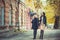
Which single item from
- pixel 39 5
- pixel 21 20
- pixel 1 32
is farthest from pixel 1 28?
pixel 39 5

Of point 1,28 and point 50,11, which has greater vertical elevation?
point 50,11

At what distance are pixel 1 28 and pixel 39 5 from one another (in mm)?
721

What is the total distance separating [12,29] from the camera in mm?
4020

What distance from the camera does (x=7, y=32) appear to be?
402 cm

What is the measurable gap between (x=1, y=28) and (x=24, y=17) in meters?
0.41

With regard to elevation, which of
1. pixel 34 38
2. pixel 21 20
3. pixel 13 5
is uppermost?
pixel 13 5

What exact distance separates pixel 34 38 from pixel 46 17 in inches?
15.4

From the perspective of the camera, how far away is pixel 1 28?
4.00 m

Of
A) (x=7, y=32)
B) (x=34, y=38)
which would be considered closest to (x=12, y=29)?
(x=7, y=32)

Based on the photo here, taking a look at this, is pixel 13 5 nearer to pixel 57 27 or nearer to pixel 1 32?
pixel 1 32

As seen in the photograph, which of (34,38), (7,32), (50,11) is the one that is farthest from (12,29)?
(50,11)

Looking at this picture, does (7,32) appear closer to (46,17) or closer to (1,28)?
(1,28)

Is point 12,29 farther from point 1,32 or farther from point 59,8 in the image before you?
point 59,8

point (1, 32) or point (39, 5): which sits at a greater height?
point (39, 5)
